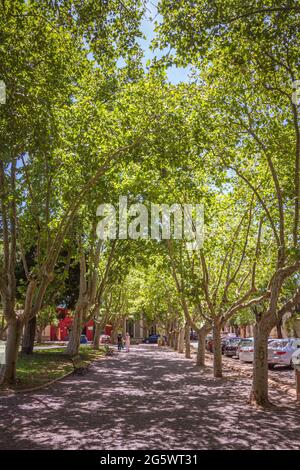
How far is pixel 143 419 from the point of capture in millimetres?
9148

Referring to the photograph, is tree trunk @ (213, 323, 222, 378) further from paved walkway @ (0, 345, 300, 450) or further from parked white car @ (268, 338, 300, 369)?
parked white car @ (268, 338, 300, 369)

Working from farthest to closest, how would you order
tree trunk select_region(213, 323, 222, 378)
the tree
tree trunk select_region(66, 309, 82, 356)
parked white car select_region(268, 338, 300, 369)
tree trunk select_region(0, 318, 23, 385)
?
tree trunk select_region(66, 309, 82, 356)
parked white car select_region(268, 338, 300, 369)
tree trunk select_region(213, 323, 222, 378)
tree trunk select_region(0, 318, 23, 385)
the tree

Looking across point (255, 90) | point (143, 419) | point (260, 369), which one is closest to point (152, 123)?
point (255, 90)

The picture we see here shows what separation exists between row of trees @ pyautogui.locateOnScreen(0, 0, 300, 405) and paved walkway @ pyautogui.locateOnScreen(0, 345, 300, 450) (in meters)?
1.75

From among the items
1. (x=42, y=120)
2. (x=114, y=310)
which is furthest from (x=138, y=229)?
(x=114, y=310)

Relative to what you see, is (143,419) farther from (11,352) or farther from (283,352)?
(283,352)

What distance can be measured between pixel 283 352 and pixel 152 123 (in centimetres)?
1579

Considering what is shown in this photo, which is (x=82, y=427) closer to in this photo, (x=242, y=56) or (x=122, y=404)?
(x=122, y=404)

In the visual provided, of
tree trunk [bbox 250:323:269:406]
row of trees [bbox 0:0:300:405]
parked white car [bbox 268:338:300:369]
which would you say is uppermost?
row of trees [bbox 0:0:300:405]

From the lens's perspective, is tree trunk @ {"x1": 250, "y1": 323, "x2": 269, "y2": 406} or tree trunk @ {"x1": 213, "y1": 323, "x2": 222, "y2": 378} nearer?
tree trunk @ {"x1": 250, "y1": 323, "x2": 269, "y2": 406}

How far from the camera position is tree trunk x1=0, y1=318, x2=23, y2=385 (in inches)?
535

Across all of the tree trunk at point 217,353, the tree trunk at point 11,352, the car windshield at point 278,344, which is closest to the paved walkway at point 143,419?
the tree trunk at point 11,352

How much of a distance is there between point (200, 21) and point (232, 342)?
1174 inches

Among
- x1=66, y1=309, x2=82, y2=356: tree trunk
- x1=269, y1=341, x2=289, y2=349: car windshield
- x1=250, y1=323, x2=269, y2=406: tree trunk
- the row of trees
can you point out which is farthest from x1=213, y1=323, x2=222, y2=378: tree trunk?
x1=66, y1=309, x2=82, y2=356: tree trunk
